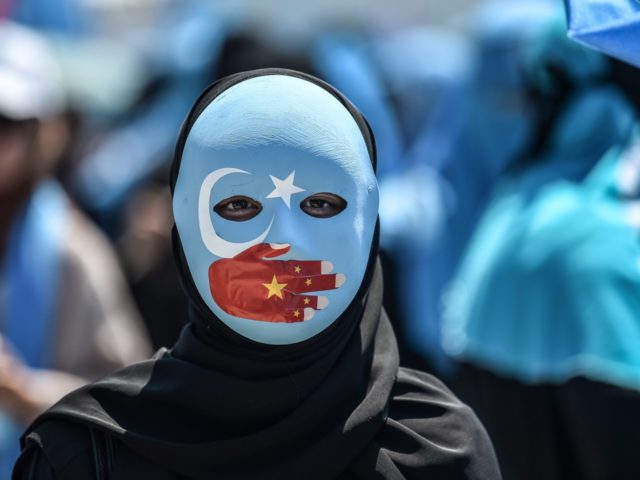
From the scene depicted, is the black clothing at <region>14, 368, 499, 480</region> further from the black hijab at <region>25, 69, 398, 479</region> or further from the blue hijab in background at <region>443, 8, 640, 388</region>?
the blue hijab in background at <region>443, 8, 640, 388</region>

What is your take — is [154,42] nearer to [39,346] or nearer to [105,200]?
[105,200]

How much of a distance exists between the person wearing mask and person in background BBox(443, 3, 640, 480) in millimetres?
1035

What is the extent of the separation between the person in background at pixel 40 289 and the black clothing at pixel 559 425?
41.0 inches

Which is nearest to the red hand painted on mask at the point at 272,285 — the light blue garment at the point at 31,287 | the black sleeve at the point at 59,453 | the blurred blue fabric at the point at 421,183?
the black sleeve at the point at 59,453

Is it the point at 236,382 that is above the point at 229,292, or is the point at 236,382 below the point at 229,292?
below

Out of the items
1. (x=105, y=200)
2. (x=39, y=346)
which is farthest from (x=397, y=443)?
(x=105, y=200)

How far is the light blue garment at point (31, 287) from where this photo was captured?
3965 mm

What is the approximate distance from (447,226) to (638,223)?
7.52ft

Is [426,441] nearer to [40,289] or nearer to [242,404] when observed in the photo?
[242,404]

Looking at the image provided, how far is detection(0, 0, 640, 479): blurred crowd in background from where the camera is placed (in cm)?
375

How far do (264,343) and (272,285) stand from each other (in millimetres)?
113

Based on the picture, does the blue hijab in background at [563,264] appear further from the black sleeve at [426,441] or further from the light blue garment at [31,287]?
the light blue garment at [31,287]

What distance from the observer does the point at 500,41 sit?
5.95 meters

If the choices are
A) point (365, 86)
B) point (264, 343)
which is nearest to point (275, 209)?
point (264, 343)
